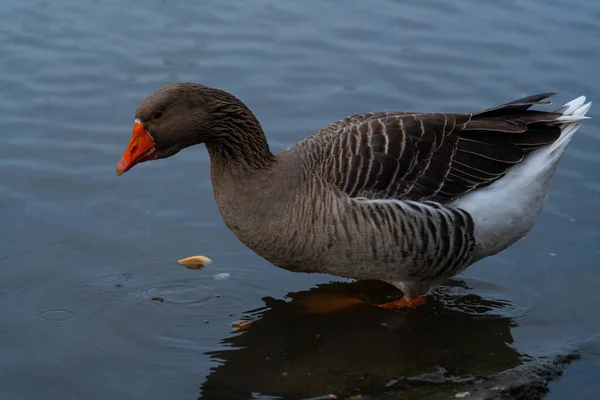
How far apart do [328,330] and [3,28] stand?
593 centimetres

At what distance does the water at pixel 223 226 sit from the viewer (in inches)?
218

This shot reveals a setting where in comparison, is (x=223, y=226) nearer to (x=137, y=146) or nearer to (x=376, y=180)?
(x=137, y=146)

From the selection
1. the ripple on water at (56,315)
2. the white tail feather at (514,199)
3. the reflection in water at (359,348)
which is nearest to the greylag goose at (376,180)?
the white tail feather at (514,199)

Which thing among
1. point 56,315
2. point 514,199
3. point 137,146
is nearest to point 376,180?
point 514,199

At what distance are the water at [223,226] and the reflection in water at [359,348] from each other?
0.06 feet

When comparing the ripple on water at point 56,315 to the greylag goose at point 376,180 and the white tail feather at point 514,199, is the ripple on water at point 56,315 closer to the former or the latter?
the greylag goose at point 376,180

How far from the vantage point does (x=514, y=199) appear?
6.21 m

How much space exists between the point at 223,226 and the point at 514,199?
2.41m

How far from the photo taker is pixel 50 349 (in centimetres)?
554

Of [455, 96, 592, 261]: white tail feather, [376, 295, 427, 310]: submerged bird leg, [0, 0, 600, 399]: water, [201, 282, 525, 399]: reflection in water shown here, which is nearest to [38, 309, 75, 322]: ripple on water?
[0, 0, 600, 399]: water

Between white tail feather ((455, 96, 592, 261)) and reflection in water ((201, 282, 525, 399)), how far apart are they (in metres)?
0.57

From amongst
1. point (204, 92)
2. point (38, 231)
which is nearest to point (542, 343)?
point (204, 92)

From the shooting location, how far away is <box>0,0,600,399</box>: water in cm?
554

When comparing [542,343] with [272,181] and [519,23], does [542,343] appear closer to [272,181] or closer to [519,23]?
[272,181]
